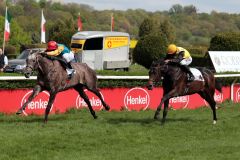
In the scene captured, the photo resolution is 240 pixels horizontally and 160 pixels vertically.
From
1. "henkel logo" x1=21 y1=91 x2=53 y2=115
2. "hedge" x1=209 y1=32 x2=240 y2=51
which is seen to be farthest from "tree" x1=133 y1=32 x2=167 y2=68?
"henkel logo" x1=21 y1=91 x2=53 y2=115

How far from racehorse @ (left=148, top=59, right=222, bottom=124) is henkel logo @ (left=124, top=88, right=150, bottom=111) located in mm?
3538

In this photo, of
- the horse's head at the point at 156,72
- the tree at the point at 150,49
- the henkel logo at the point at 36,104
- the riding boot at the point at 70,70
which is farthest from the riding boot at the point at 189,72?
the tree at the point at 150,49

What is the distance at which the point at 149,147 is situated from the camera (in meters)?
9.15

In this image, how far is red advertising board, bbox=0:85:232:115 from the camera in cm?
1344

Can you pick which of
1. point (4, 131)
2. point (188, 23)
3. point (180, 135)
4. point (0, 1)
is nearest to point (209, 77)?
point (180, 135)

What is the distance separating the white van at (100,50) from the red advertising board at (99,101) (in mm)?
15567

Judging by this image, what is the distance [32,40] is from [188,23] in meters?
70.5

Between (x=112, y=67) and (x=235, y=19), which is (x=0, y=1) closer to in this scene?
(x=235, y=19)

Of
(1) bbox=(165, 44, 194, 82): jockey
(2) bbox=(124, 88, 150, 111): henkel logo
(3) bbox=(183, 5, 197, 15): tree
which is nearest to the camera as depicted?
(1) bbox=(165, 44, 194, 82): jockey

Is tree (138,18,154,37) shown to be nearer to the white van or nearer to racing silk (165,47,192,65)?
the white van

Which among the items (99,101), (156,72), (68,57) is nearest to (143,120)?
(156,72)

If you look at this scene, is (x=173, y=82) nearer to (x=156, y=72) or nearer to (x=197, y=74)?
(x=156, y=72)

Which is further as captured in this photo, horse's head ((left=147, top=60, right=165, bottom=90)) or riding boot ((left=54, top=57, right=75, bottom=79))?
riding boot ((left=54, top=57, right=75, bottom=79))

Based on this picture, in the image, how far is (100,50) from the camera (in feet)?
111
